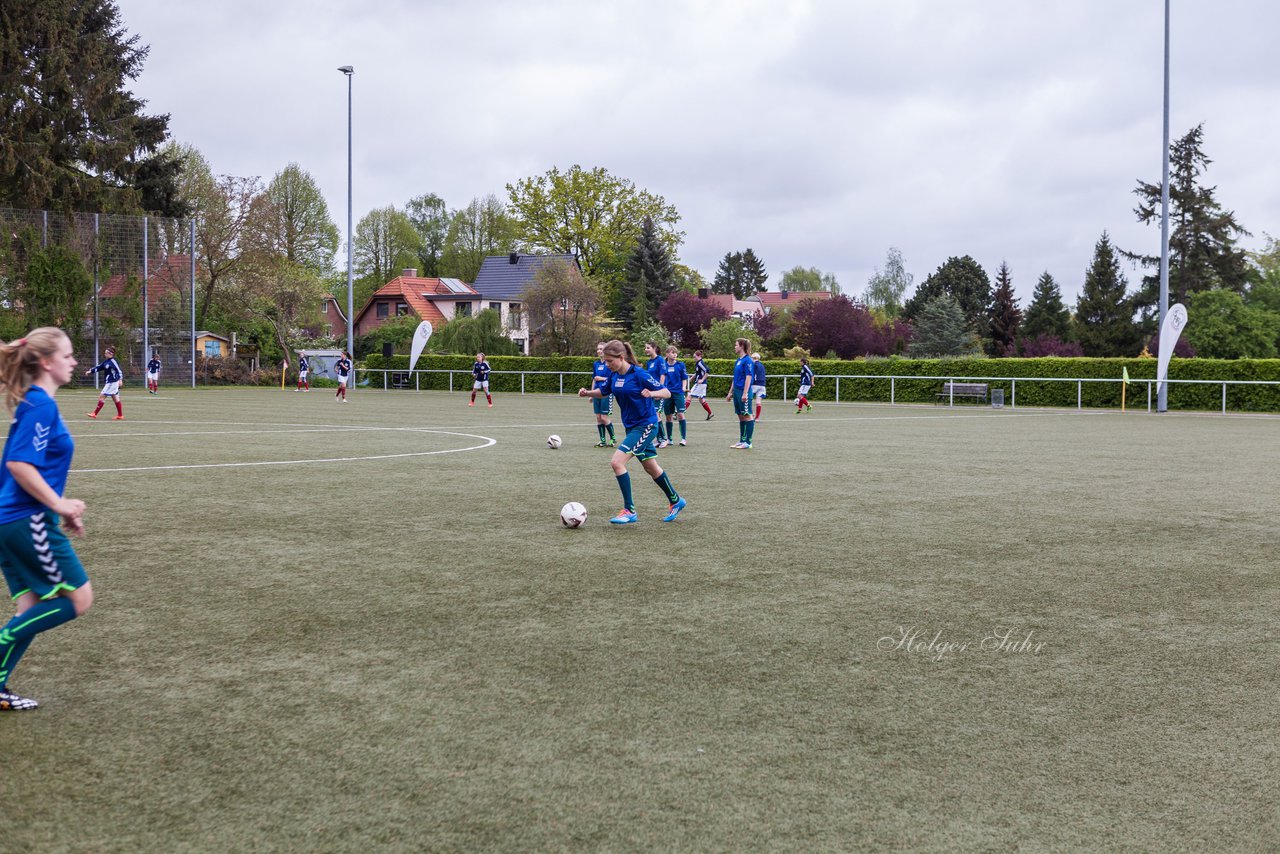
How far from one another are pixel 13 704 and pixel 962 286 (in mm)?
95868

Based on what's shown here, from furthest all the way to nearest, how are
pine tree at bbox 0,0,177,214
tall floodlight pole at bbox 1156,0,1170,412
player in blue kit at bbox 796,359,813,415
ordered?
pine tree at bbox 0,0,177,214 < player in blue kit at bbox 796,359,813,415 < tall floodlight pole at bbox 1156,0,1170,412

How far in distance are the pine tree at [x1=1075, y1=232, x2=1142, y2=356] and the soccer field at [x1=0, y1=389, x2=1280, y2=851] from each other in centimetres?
6294

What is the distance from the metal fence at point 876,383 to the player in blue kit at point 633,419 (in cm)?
2721

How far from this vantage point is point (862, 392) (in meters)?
43.1

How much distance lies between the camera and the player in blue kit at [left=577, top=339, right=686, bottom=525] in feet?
33.0

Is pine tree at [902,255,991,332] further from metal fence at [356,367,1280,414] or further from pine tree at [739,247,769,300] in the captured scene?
pine tree at [739,247,769,300]

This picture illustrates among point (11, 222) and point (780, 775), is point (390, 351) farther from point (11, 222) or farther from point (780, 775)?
point (780, 775)

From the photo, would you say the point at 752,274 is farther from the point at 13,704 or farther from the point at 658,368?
the point at 13,704

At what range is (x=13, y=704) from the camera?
183 inches

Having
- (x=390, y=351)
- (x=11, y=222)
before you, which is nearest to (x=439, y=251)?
(x=390, y=351)

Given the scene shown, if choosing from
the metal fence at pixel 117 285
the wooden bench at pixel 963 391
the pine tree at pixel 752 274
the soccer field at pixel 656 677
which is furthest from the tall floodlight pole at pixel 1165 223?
the pine tree at pixel 752 274

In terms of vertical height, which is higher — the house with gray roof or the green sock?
the house with gray roof

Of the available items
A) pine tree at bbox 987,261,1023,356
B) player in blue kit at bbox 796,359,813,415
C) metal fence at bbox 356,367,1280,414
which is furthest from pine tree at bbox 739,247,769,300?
player in blue kit at bbox 796,359,813,415

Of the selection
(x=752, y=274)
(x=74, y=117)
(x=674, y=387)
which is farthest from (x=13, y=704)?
(x=752, y=274)
